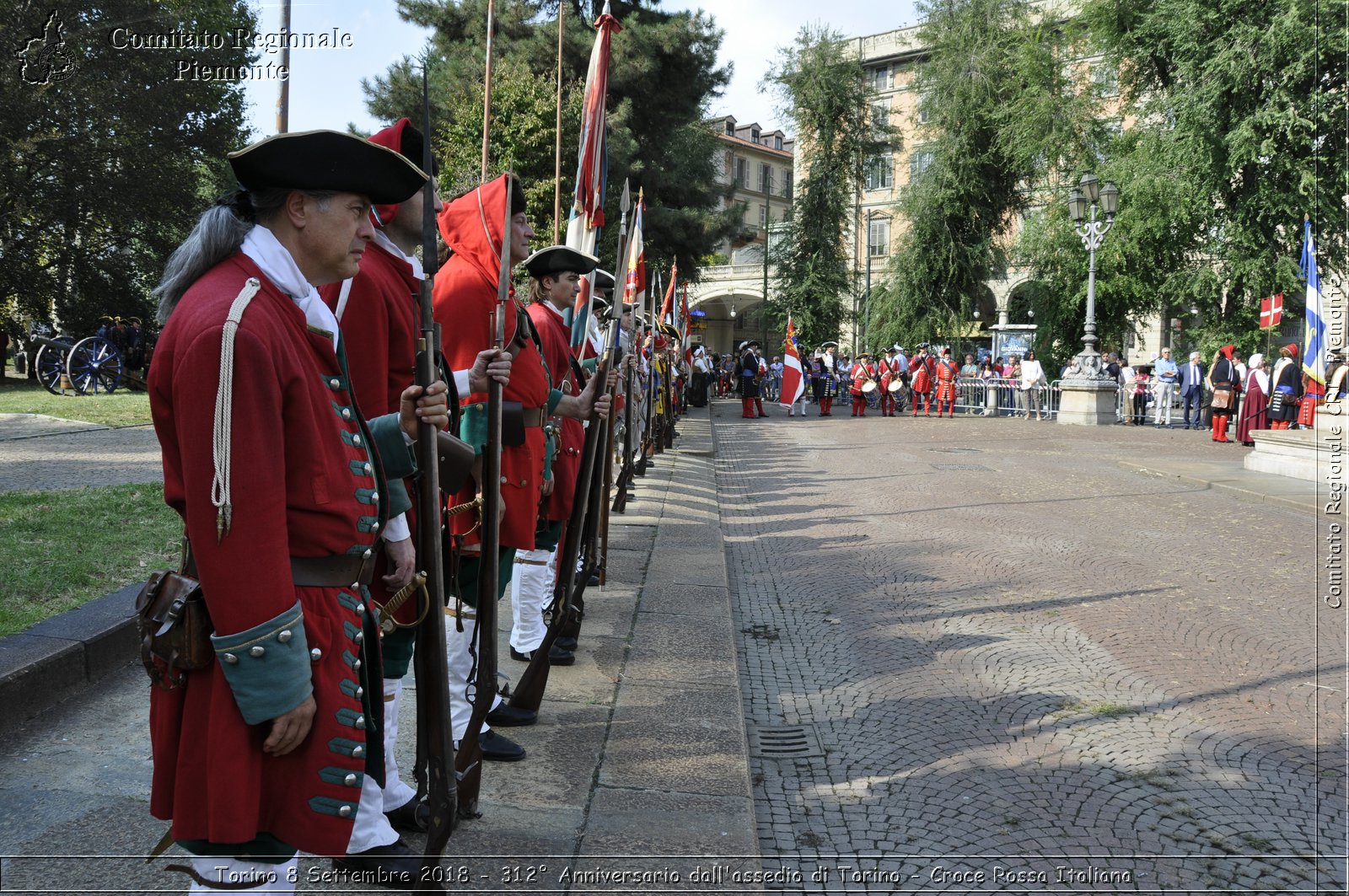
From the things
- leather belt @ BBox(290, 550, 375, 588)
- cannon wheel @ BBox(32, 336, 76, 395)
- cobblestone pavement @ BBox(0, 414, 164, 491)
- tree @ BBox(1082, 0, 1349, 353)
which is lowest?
cobblestone pavement @ BBox(0, 414, 164, 491)

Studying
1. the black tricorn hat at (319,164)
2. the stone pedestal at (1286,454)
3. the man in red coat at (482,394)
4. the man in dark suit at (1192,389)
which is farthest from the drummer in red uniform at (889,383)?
the black tricorn hat at (319,164)

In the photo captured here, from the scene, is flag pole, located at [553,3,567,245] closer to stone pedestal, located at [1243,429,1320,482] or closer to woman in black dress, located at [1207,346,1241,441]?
stone pedestal, located at [1243,429,1320,482]

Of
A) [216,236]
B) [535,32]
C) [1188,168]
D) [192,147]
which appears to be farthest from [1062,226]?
[216,236]

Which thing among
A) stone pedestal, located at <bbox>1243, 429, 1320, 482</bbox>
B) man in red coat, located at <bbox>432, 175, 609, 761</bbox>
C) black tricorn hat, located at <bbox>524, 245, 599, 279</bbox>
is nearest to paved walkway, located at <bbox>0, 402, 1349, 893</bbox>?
man in red coat, located at <bbox>432, 175, 609, 761</bbox>

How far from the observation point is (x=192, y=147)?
1079 inches

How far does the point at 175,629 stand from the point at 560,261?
3.25 meters

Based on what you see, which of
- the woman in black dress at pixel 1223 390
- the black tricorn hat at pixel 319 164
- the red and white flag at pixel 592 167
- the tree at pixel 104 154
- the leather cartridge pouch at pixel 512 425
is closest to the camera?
the black tricorn hat at pixel 319 164

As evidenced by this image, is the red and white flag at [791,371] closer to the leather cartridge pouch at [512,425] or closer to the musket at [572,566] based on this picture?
the musket at [572,566]

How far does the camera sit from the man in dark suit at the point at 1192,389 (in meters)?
26.2

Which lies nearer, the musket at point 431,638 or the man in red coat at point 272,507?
the man in red coat at point 272,507

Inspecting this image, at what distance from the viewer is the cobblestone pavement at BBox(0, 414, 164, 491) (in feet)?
30.0

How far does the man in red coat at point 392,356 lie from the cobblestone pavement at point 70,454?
6.59 m

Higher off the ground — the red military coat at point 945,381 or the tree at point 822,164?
the tree at point 822,164

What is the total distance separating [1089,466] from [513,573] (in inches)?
501
